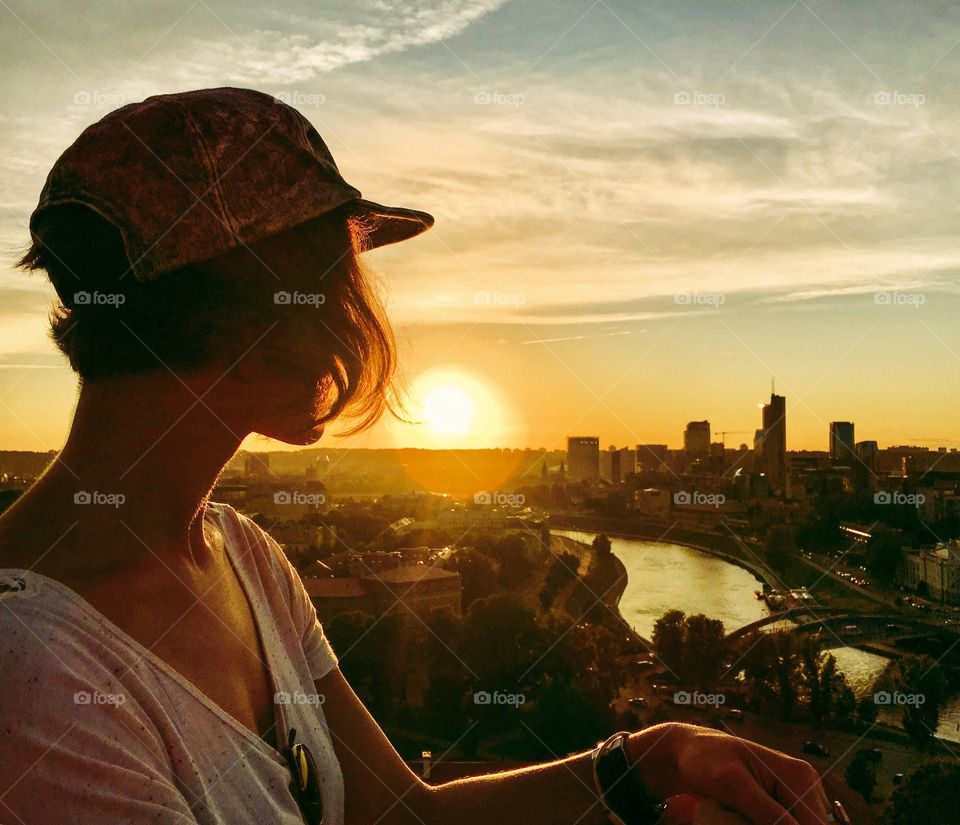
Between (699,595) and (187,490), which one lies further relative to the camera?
(699,595)

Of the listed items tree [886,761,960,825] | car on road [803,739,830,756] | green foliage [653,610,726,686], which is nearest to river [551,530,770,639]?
green foliage [653,610,726,686]

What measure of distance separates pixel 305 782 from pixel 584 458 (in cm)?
3502

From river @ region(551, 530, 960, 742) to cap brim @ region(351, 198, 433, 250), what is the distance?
9094 millimetres

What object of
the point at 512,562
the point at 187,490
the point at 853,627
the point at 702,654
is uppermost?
the point at 187,490

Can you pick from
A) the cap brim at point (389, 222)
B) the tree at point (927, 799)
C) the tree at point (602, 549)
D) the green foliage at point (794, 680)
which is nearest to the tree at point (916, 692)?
the green foliage at point (794, 680)

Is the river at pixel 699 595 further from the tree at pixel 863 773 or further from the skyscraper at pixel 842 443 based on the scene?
the skyscraper at pixel 842 443

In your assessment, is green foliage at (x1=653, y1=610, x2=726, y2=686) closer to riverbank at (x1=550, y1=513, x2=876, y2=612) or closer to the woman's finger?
riverbank at (x1=550, y1=513, x2=876, y2=612)

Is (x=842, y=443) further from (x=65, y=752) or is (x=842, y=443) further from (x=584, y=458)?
(x=65, y=752)

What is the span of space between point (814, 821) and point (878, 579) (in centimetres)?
1688

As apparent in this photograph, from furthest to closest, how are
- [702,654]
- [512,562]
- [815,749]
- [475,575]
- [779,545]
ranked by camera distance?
[779,545], [512,562], [475,575], [702,654], [815,749]

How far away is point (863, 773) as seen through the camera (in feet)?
20.7

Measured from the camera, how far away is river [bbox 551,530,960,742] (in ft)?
32.2

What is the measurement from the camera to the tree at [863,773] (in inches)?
245

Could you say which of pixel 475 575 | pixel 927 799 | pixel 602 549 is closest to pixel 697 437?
pixel 602 549
